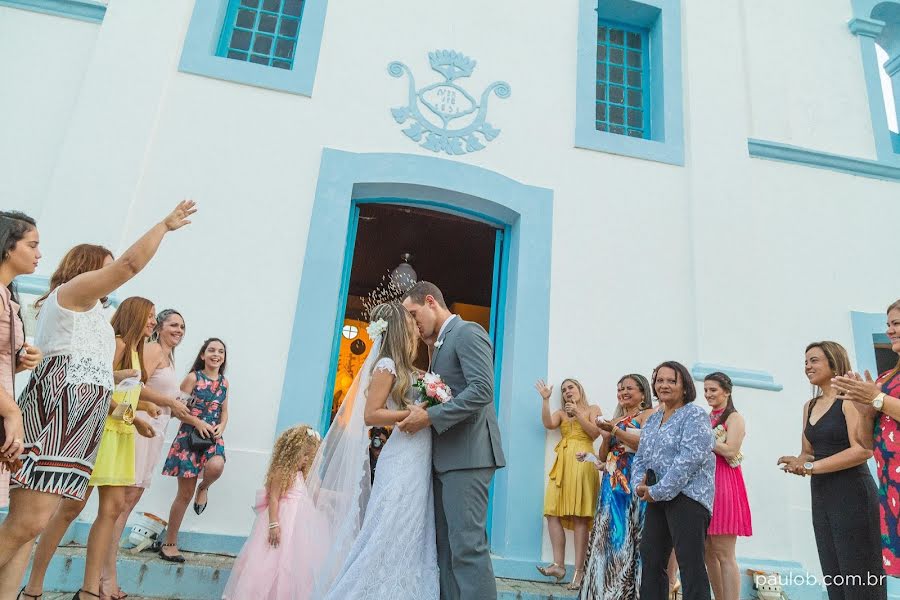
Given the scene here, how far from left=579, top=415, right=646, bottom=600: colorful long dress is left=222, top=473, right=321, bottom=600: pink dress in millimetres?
1976

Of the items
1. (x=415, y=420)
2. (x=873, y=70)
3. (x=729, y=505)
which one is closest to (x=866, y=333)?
(x=729, y=505)

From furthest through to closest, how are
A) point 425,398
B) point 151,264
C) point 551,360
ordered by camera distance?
point 551,360 < point 151,264 < point 425,398

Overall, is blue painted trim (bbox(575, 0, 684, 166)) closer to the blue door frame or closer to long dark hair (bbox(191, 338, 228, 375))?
the blue door frame

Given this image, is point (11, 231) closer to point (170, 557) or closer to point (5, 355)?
point (5, 355)

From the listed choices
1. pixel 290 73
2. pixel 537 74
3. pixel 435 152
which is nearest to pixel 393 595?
pixel 435 152

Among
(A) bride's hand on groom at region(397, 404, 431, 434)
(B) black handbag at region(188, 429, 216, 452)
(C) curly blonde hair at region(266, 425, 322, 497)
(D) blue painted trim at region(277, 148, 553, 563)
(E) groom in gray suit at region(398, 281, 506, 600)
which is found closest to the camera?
(E) groom in gray suit at region(398, 281, 506, 600)

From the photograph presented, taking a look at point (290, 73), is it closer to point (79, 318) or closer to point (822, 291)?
point (79, 318)

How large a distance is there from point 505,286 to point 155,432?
11.3 feet

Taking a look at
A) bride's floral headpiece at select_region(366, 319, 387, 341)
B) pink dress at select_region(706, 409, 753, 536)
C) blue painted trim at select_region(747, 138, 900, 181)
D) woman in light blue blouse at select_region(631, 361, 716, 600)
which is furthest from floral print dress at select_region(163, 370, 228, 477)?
blue painted trim at select_region(747, 138, 900, 181)

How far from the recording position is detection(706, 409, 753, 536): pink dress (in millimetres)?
4625

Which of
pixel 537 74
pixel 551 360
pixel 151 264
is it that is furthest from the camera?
pixel 537 74

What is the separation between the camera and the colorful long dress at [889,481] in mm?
3037

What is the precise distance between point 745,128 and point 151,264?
6.20 meters

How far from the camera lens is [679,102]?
710cm
